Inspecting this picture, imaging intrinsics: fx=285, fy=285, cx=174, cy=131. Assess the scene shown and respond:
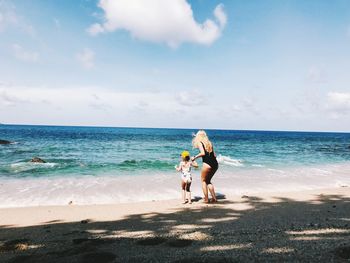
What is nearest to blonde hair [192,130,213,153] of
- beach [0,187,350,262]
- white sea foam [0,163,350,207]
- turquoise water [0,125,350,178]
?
turquoise water [0,125,350,178]

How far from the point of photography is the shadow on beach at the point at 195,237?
4121 mm

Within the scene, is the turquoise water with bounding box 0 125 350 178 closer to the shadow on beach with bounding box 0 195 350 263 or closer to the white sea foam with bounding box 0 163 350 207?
the white sea foam with bounding box 0 163 350 207

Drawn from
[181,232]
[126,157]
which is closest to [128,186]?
[181,232]

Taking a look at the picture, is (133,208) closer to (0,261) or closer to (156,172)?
(0,261)

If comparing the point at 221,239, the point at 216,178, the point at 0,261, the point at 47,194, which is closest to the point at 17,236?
the point at 0,261

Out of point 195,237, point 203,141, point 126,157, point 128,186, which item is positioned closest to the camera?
point 195,237

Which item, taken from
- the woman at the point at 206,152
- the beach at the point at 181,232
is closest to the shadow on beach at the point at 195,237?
the beach at the point at 181,232

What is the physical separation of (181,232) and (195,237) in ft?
1.61

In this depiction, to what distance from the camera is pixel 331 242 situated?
448 cm

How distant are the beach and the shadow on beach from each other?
1 centimetres

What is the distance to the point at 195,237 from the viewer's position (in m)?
5.06

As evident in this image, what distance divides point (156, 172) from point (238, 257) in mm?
14065

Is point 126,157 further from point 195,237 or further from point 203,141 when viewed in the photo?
point 195,237

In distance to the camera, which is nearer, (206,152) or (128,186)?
(206,152)
